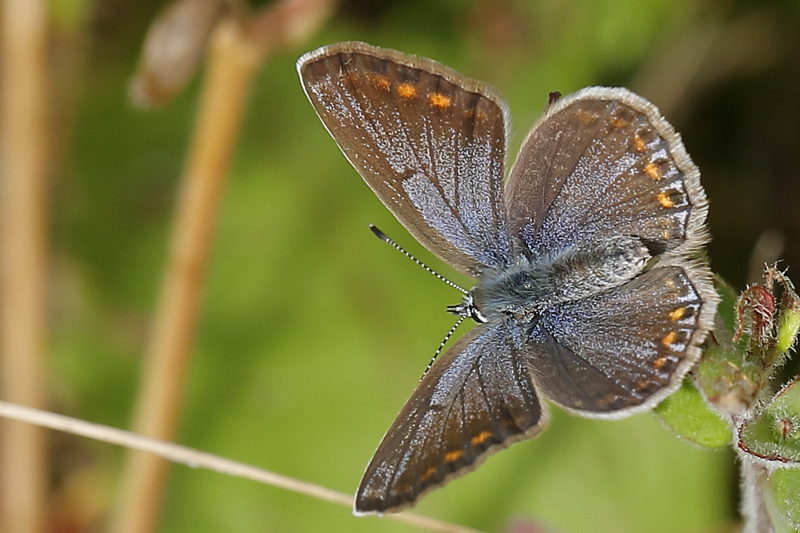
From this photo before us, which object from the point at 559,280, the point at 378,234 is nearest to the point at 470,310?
the point at 559,280

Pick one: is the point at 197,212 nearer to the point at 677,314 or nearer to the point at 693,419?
the point at 677,314

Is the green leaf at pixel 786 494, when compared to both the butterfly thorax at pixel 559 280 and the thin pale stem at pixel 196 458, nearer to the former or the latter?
the butterfly thorax at pixel 559 280

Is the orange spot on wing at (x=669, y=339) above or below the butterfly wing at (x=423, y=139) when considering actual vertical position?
below

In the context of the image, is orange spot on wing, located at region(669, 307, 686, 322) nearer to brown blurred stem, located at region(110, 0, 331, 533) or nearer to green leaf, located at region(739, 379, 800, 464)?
green leaf, located at region(739, 379, 800, 464)

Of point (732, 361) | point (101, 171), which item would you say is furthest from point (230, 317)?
point (732, 361)

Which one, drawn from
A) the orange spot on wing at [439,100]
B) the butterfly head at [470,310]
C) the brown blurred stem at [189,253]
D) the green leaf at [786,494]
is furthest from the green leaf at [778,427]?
the brown blurred stem at [189,253]

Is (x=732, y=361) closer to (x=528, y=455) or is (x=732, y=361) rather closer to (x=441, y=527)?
(x=441, y=527)
